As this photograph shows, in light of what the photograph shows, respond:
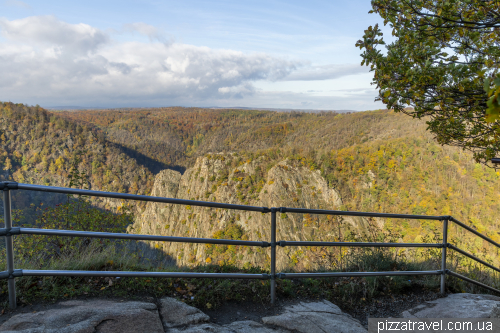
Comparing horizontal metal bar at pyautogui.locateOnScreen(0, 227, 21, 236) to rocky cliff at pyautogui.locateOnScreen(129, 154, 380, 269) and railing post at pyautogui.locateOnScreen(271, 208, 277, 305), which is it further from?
rocky cliff at pyautogui.locateOnScreen(129, 154, 380, 269)

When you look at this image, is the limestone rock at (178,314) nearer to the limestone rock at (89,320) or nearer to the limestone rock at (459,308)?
the limestone rock at (89,320)

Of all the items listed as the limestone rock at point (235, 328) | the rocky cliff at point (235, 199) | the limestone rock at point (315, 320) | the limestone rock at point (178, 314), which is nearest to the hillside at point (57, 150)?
the rocky cliff at point (235, 199)

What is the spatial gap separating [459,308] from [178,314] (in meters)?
2.91

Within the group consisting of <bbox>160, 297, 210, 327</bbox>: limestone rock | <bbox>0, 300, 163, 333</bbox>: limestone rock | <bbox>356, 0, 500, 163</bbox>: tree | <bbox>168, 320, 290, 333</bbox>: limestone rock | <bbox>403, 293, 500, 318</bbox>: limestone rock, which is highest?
<bbox>356, 0, 500, 163</bbox>: tree

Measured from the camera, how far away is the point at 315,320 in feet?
9.18

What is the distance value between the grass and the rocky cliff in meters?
26.3

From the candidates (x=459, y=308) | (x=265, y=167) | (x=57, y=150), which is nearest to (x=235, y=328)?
(x=459, y=308)

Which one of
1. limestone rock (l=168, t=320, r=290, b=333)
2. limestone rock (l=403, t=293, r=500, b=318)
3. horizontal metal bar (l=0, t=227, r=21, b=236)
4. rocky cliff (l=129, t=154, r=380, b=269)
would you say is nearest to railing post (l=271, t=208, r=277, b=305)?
limestone rock (l=168, t=320, r=290, b=333)

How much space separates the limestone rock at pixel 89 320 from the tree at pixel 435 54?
4235mm

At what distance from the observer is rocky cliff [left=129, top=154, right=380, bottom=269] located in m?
36.2

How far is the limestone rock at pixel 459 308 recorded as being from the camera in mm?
2996

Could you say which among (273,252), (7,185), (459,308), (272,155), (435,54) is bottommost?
(272,155)

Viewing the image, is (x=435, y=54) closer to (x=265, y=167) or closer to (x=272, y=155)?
(x=265, y=167)

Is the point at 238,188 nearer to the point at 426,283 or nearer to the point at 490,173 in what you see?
the point at 490,173
